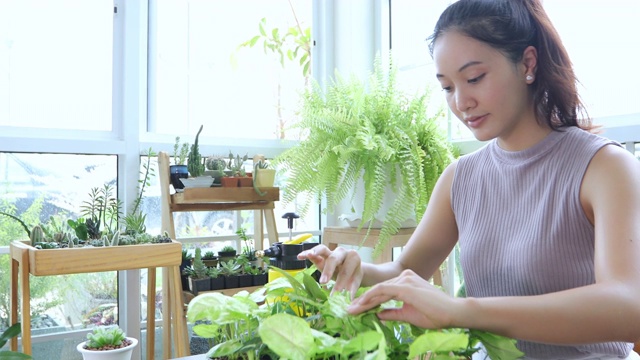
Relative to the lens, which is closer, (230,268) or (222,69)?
(230,268)

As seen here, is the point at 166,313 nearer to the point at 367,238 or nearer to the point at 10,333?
the point at 10,333

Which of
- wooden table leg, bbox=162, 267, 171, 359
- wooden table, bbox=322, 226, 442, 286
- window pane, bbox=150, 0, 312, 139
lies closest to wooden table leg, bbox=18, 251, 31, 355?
wooden table leg, bbox=162, 267, 171, 359

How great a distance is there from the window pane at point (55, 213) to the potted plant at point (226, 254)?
0.44 metres

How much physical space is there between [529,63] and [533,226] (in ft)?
1.02

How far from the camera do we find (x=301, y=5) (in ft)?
9.67

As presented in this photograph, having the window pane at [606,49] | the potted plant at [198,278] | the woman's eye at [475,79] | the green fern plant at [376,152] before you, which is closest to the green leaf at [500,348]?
the woman's eye at [475,79]

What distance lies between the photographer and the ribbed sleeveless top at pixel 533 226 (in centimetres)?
102

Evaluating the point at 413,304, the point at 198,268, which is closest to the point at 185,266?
the point at 198,268

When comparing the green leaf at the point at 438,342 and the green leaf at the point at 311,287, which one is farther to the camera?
the green leaf at the point at 311,287

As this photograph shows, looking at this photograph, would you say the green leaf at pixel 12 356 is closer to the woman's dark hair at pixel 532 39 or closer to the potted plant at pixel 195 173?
the potted plant at pixel 195 173

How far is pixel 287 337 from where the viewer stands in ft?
1.69

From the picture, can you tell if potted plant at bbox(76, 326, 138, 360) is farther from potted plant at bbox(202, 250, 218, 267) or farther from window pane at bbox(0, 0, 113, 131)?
window pane at bbox(0, 0, 113, 131)

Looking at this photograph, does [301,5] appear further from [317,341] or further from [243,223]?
[317,341]

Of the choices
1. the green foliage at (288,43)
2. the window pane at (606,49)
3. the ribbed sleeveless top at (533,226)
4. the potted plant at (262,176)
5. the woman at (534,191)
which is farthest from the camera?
the green foliage at (288,43)
